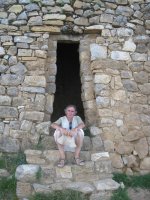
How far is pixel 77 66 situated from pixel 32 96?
247 cm

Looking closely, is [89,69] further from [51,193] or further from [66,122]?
[51,193]

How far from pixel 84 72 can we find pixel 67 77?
1.79 meters

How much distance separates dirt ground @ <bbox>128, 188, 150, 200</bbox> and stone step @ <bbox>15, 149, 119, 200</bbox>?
28cm

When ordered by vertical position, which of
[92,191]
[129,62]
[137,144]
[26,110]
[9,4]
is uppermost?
[9,4]

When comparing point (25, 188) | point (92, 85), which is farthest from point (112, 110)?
point (25, 188)

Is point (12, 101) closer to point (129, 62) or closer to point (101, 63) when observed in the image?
point (101, 63)

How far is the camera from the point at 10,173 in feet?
17.9

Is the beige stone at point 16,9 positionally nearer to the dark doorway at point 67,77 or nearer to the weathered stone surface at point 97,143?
the dark doorway at point 67,77

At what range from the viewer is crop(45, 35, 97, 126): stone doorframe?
251 inches

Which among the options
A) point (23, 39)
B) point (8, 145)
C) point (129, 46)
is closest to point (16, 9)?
point (23, 39)

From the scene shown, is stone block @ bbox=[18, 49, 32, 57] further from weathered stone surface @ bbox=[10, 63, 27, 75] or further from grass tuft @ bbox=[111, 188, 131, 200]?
grass tuft @ bbox=[111, 188, 131, 200]

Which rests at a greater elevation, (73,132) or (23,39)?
(23,39)

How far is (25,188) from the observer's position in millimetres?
5145

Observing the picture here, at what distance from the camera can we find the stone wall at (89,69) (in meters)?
6.04
